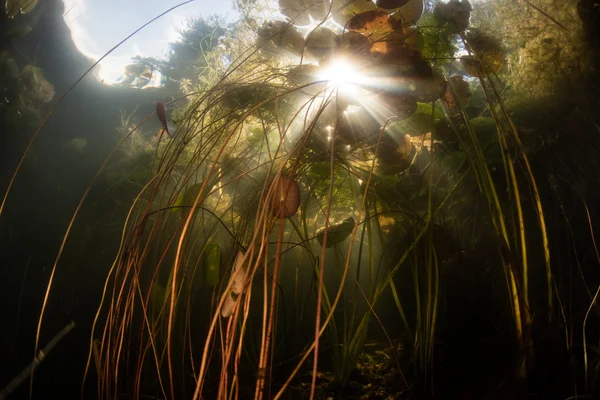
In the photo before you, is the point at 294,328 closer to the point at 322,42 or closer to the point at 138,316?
the point at 138,316

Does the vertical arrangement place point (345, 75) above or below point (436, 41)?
below

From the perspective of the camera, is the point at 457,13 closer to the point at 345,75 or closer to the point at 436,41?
the point at 436,41

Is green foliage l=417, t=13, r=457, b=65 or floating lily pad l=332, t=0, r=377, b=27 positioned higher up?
green foliage l=417, t=13, r=457, b=65

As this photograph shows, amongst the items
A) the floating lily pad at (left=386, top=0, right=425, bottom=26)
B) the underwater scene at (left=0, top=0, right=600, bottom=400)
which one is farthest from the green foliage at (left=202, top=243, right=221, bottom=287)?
the floating lily pad at (left=386, top=0, right=425, bottom=26)

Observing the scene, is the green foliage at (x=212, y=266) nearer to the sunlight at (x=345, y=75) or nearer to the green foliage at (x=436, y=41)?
the sunlight at (x=345, y=75)

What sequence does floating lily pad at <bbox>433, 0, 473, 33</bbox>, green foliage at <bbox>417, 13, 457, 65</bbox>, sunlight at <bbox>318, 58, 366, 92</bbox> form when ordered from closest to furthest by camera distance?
1. sunlight at <bbox>318, 58, 366, 92</bbox>
2. floating lily pad at <bbox>433, 0, 473, 33</bbox>
3. green foliage at <bbox>417, 13, 457, 65</bbox>

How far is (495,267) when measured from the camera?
131 centimetres

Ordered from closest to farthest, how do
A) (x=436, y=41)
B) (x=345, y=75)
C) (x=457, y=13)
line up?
1. (x=345, y=75)
2. (x=457, y=13)
3. (x=436, y=41)

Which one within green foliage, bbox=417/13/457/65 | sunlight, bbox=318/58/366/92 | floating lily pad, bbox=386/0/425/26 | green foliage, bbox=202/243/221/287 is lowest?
green foliage, bbox=202/243/221/287

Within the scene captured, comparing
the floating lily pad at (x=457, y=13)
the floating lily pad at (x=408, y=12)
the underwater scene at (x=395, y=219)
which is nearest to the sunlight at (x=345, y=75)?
the underwater scene at (x=395, y=219)

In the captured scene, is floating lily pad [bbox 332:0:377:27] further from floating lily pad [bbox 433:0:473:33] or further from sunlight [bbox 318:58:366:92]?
floating lily pad [bbox 433:0:473:33]

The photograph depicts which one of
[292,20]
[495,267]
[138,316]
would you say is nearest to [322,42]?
[292,20]

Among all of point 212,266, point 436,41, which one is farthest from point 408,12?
point 212,266

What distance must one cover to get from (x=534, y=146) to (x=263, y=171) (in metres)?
1.23
